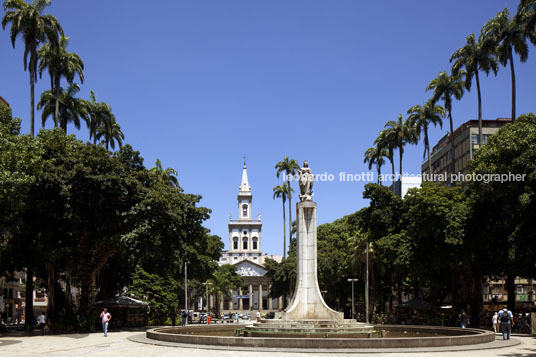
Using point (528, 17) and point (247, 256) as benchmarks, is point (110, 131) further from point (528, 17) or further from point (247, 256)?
point (247, 256)

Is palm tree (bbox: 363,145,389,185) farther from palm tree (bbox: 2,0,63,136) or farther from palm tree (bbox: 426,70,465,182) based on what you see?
palm tree (bbox: 2,0,63,136)

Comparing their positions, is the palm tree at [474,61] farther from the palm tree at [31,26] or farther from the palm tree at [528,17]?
the palm tree at [31,26]

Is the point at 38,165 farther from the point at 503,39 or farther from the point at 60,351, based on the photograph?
the point at 503,39

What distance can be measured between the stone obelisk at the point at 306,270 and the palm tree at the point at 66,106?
2993cm

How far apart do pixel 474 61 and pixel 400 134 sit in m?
17.1

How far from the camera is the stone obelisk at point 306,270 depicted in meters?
26.1

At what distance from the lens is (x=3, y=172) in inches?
1097

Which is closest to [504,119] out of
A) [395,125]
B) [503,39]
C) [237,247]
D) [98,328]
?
[395,125]

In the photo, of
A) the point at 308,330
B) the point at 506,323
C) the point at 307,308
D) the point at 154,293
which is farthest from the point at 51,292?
the point at 506,323

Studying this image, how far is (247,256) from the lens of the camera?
6058 inches

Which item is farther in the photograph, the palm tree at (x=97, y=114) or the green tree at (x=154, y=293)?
the palm tree at (x=97, y=114)

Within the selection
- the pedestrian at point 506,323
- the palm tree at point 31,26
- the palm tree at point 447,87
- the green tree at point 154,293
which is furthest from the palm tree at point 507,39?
the palm tree at point 31,26

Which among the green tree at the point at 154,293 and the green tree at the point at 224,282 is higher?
the green tree at the point at 154,293

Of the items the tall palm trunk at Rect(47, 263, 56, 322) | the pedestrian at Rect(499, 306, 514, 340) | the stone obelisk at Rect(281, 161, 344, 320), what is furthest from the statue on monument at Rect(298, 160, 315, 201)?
the tall palm trunk at Rect(47, 263, 56, 322)
